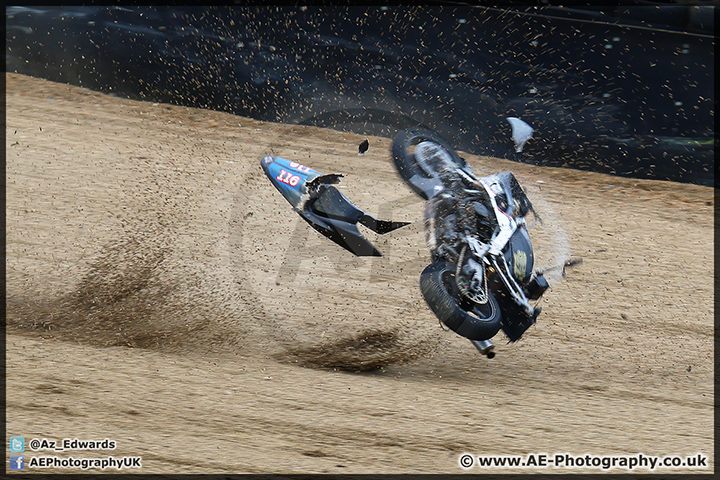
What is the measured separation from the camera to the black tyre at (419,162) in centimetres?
422

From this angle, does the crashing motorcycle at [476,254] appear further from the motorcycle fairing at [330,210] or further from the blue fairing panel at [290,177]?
the blue fairing panel at [290,177]

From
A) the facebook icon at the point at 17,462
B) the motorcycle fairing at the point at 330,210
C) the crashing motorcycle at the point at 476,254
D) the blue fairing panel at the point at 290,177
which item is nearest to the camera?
the facebook icon at the point at 17,462

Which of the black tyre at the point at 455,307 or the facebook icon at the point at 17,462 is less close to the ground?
the black tyre at the point at 455,307

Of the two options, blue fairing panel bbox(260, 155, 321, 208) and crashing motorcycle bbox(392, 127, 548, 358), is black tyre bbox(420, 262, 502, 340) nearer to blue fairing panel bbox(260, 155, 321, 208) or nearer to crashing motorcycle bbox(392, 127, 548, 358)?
crashing motorcycle bbox(392, 127, 548, 358)

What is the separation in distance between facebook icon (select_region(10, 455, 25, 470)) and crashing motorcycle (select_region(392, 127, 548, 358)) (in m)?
2.48

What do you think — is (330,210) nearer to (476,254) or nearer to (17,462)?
(476,254)

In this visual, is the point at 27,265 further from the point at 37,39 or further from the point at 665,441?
the point at 665,441

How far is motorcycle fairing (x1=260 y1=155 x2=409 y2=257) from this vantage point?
399 cm

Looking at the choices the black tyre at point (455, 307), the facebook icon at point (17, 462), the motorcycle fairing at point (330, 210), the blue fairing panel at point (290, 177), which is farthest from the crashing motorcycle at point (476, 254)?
the facebook icon at point (17, 462)

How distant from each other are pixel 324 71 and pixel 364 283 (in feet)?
10.6

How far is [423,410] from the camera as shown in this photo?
373 cm

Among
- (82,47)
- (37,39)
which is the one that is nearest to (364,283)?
(82,47)

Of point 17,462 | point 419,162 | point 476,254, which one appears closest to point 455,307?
point 476,254

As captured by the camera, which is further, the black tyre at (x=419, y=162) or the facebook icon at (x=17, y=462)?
the black tyre at (x=419, y=162)
